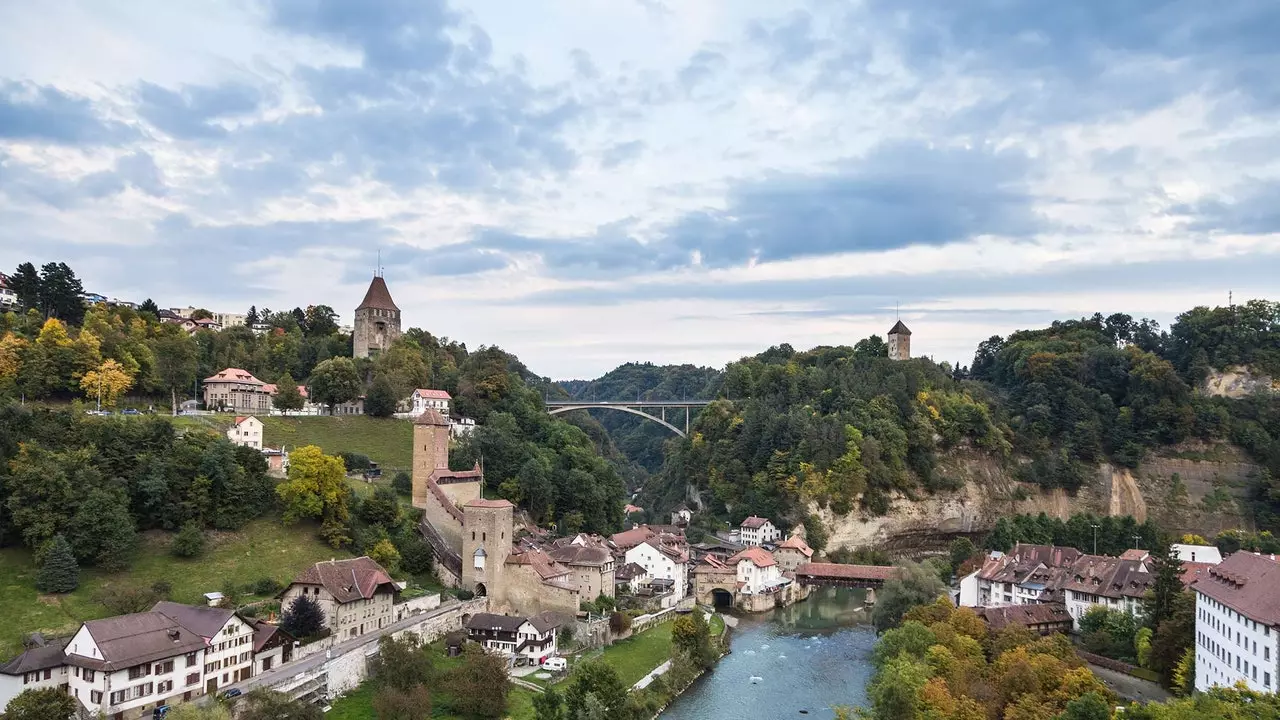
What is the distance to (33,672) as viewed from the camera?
27.0 m

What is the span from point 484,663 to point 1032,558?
34018 mm

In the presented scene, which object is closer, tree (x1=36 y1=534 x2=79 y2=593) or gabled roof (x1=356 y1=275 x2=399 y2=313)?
tree (x1=36 y1=534 x2=79 y2=593)

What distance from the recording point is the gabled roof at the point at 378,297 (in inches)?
3009

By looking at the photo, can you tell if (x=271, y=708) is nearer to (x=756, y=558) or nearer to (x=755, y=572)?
(x=755, y=572)

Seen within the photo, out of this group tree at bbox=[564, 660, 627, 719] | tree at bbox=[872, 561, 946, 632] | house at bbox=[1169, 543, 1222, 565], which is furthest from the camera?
house at bbox=[1169, 543, 1222, 565]

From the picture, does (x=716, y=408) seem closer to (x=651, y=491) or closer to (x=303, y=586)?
(x=651, y=491)

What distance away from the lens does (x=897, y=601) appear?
4588 centimetres

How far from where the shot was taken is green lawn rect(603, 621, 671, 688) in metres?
38.6

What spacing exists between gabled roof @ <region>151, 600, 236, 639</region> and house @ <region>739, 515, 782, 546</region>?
45.7m

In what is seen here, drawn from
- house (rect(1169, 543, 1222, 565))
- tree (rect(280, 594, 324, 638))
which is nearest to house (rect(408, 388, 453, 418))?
tree (rect(280, 594, 324, 638))

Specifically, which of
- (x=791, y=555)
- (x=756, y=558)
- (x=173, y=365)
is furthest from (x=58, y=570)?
(x=791, y=555)

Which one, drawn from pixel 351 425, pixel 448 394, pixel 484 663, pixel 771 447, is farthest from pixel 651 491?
pixel 484 663

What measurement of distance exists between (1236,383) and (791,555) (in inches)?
2112

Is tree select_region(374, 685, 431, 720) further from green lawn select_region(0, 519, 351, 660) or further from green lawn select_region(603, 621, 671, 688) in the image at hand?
green lawn select_region(0, 519, 351, 660)
